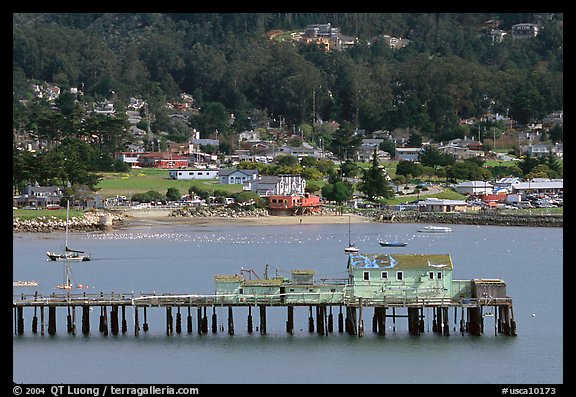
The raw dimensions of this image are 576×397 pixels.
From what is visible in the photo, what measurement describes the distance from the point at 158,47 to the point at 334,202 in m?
85.4

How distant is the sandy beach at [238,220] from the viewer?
320 ft

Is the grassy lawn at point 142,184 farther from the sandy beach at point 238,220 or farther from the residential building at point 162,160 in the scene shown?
the sandy beach at point 238,220

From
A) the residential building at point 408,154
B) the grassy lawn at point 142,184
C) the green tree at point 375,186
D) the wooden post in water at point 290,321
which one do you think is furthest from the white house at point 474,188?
the wooden post in water at point 290,321

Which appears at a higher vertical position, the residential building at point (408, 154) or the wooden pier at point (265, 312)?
the residential building at point (408, 154)

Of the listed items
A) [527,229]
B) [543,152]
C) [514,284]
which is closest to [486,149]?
[543,152]

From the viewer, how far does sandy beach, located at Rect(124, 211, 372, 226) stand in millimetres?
97425

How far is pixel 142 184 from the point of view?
111m

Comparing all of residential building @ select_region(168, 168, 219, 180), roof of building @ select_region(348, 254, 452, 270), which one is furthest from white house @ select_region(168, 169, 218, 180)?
roof of building @ select_region(348, 254, 452, 270)

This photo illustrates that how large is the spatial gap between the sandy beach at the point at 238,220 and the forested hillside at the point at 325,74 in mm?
48782

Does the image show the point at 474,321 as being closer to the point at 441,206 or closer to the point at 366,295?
the point at 366,295

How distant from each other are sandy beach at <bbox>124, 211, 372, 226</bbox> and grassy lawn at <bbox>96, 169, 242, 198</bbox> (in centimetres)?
579

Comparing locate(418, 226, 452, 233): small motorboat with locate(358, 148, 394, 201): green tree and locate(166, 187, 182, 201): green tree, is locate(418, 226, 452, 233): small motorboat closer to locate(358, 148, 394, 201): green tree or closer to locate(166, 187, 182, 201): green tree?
locate(358, 148, 394, 201): green tree

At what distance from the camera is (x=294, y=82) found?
163875mm

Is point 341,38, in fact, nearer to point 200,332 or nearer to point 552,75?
point 552,75
